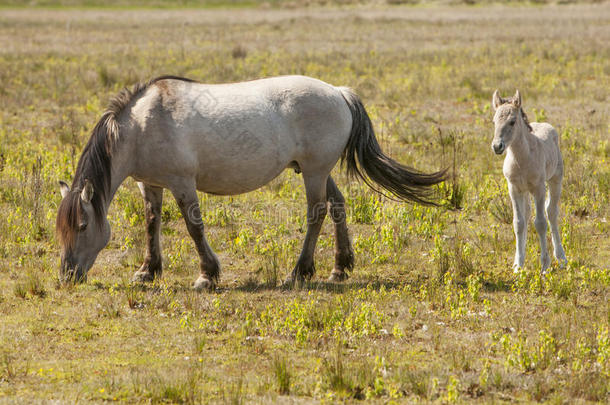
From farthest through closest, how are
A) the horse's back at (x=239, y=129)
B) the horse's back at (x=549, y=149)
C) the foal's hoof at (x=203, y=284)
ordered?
the horse's back at (x=549, y=149)
the foal's hoof at (x=203, y=284)
the horse's back at (x=239, y=129)

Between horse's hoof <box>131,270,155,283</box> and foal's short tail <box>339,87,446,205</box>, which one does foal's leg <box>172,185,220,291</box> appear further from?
foal's short tail <box>339,87,446,205</box>

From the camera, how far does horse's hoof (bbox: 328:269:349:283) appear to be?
8.02m

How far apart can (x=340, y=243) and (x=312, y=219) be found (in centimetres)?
45

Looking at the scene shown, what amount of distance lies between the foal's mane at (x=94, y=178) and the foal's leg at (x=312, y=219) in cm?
217

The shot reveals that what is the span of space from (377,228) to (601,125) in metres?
7.49

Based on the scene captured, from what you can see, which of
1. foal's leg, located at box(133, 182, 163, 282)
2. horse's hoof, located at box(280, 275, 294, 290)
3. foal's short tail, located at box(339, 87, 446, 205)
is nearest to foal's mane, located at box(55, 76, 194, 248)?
foal's leg, located at box(133, 182, 163, 282)

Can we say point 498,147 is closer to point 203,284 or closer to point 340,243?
point 340,243

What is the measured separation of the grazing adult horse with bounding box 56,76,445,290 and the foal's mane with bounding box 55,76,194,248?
0.03 ft

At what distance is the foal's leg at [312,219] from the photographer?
7.95 m

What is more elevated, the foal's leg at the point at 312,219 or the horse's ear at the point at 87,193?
the horse's ear at the point at 87,193

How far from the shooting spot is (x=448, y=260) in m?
8.04

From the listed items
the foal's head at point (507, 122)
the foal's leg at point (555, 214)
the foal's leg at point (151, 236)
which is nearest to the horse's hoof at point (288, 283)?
the foal's leg at point (151, 236)

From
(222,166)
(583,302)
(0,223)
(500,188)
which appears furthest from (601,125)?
(0,223)

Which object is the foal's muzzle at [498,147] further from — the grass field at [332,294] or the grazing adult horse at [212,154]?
the grass field at [332,294]
